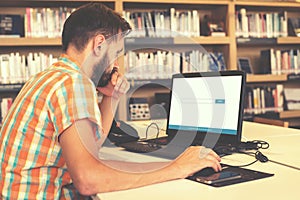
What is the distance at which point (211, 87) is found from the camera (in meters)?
1.64

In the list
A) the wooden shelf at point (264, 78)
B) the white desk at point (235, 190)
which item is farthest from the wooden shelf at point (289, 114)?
the white desk at point (235, 190)

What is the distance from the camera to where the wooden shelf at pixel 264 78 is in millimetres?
4176

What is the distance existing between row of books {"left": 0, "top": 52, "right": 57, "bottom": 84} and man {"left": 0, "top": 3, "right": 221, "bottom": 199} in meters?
2.26

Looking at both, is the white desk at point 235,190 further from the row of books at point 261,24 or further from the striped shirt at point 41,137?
the row of books at point 261,24

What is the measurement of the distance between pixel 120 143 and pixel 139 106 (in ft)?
6.71

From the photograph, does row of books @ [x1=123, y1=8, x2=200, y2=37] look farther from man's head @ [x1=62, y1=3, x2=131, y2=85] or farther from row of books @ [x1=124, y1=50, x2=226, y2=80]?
man's head @ [x1=62, y1=3, x2=131, y2=85]

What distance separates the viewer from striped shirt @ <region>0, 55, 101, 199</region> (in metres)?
1.17

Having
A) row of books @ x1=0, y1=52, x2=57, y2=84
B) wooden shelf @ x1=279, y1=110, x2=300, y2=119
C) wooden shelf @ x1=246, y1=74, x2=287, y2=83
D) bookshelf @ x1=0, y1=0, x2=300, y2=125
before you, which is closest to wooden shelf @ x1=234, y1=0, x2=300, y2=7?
bookshelf @ x1=0, y1=0, x2=300, y2=125

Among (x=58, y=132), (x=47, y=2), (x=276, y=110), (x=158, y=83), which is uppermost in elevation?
(x=47, y=2)

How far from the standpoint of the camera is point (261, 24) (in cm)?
425

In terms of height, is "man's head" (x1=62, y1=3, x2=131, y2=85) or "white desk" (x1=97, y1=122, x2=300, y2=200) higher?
"man's head" (x1=62, y1=3, x2=131, y2=85)

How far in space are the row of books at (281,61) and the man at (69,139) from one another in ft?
10.7

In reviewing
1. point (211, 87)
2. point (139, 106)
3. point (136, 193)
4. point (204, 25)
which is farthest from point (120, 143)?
point (204, 25)

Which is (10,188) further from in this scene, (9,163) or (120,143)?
(120,143)
